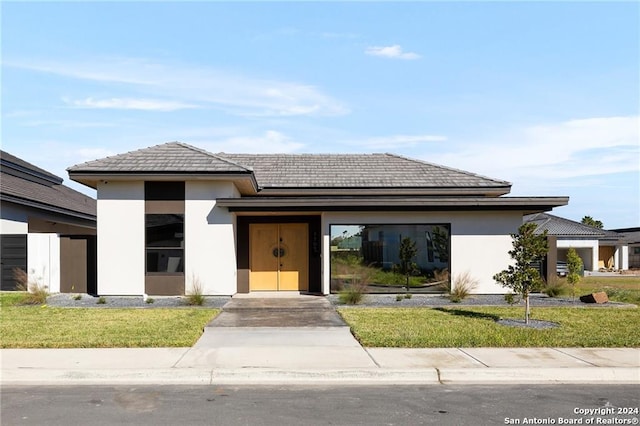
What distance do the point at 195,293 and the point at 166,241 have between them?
2.48m

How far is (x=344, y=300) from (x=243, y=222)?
5.67m

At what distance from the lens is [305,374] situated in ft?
28.3

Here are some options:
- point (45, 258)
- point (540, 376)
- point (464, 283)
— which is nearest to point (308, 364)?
point (540, 376)

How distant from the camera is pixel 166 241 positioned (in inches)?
752

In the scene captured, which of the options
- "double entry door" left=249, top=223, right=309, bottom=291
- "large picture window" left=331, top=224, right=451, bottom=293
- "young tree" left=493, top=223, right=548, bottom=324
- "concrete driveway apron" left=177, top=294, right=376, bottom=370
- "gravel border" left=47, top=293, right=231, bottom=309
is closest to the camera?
"concrete driveway apron" left=177, top=294, right=376, bottom=370

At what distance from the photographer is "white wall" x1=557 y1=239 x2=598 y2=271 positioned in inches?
1916

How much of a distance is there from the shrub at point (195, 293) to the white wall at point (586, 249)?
37852 millimetres

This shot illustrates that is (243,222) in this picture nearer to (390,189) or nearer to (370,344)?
(390,189)

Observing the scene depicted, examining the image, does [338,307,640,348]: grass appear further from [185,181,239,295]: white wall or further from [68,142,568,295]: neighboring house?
[185,181,239,295]: white wall

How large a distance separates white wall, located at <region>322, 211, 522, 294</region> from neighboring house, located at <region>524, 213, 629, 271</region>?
28364 mm

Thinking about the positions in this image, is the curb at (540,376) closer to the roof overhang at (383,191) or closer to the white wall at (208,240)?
the white wall at (208,240)

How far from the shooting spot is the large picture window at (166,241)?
62.5 feet

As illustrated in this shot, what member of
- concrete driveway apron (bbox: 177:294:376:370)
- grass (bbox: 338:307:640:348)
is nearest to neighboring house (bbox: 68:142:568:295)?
concrete driveway apron (bbox: 177:294:376:370)

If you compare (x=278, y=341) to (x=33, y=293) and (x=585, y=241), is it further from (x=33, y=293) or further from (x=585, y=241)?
(x=585, y=241)
